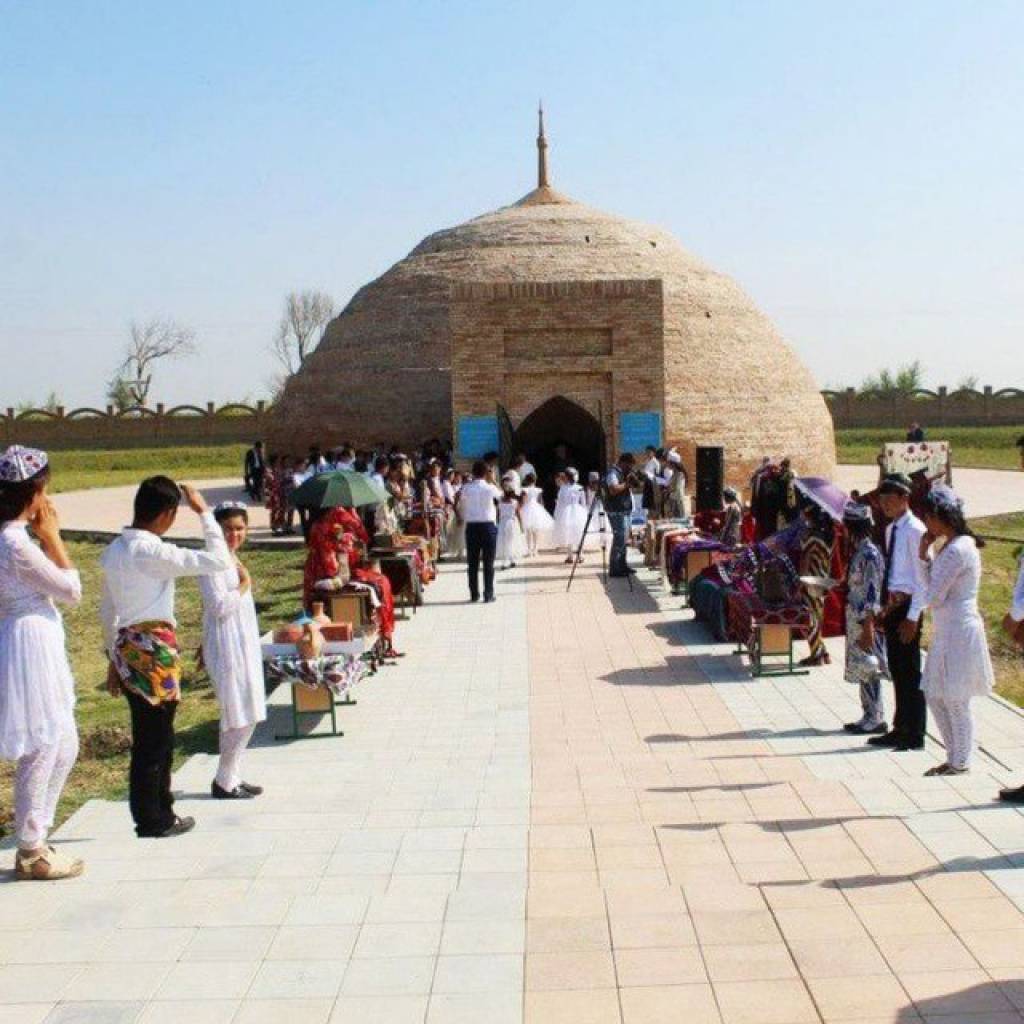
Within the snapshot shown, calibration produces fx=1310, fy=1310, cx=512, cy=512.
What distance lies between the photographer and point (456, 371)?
24.2 metres

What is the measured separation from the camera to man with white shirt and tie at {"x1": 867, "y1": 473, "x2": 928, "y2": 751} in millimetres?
7273

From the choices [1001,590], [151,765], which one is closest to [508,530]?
[1001,590]

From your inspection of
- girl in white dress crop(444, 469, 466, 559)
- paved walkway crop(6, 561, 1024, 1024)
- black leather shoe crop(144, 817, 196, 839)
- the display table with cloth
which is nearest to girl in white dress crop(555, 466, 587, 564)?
girl in white dress crop(444, 469, 466, 559)

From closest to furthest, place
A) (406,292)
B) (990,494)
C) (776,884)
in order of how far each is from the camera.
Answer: (776,884)
(990,494)
(406,292)

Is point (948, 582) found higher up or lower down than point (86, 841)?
higher up

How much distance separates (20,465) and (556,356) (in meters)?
19.8

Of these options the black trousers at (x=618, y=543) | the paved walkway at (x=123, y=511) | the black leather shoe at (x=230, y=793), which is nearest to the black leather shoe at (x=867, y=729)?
the black leather shoe at (x=230, y=793)

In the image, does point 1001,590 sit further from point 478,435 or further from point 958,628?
point 478,435

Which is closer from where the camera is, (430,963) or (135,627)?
(430,963)

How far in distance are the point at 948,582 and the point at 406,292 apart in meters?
27.5

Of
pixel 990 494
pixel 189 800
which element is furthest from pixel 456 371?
pixel 189 800

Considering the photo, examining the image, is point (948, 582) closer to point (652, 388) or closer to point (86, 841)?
point (86, 841)

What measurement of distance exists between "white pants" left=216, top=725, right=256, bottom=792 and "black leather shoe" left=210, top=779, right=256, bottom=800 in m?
0.01

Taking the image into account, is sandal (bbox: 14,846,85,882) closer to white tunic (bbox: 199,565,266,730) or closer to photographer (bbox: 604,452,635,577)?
white tunic (bbox: 199,565,266,730)
